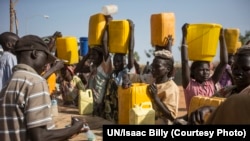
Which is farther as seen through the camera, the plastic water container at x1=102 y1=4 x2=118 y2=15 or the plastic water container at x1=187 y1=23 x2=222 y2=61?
the plastic water container at x1=102 y1=4 x2=118 y2=15

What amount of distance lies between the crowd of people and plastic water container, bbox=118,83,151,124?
8 centimetres

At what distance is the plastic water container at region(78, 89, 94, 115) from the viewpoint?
645 centimetres

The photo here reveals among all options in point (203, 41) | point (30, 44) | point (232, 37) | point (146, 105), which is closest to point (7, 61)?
point (146, 105)

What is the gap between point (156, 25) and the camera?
15.6 feet

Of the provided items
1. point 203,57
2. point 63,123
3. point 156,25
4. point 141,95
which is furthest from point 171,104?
point 63,123

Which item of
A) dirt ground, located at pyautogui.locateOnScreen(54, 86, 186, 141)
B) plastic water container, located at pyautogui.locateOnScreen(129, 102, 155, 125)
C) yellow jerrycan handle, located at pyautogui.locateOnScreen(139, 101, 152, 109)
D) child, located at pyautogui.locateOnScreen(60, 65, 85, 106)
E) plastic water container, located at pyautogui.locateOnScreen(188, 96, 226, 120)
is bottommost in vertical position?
dirt ground, located at pyautogui.locateOnScreen(54, 86, 186, 141)

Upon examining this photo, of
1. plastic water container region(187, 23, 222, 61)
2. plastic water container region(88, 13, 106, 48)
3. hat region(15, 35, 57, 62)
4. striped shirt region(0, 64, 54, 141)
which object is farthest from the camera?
plastic water container region(88, 13, 106, 48)

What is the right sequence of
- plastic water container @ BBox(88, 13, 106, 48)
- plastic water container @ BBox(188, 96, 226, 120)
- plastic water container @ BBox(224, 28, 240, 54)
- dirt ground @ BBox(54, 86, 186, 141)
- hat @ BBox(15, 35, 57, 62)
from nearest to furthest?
hat @ BBox(15, 35, 57, 62) < plastic water container @ BBox(188, 96, 226, 120) < dirt ground @ BBox(54, 86, 186, 141) < plastic water container @ BBox(88, 13, 106, 48) < plastic water container @ BBox(224, 28, 240, 54)

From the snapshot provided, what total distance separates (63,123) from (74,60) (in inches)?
62.3

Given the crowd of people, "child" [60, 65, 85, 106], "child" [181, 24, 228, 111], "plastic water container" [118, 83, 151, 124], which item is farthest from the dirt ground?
"child" [181, 24, 228, 111]

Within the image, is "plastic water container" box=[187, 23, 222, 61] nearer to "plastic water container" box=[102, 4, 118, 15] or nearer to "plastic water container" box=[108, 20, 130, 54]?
"plastic water container" box=[108, 20, 130, 54]

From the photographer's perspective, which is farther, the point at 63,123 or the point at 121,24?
the point at 63,123

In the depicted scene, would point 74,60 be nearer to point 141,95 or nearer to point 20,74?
point 141,95

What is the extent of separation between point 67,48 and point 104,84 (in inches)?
60.9
